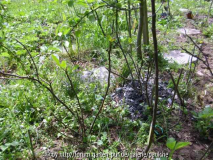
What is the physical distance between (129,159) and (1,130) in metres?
1.10

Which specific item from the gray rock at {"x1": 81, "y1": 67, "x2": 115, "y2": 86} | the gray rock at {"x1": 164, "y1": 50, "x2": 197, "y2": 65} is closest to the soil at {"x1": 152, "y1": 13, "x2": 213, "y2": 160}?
the gray rock at {"x1": 164, "y1": 50, "x2": 197, "y2": 65}

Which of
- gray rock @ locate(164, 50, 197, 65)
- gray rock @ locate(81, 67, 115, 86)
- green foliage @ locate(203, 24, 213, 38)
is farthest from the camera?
green foliage @ locate(203, 24, 213, 38)

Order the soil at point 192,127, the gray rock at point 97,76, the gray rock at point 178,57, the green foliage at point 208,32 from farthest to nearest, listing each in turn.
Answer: the green foliage at point 208,32 < the gray rock at point 178,57 < the gray rock at point 97,76 < the soil at point 192,127

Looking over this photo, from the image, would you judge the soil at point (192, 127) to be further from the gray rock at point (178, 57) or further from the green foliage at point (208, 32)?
the green foliage at point (208, 32)

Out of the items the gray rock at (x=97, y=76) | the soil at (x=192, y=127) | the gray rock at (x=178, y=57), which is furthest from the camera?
the gray rock at (x=178, y=57)

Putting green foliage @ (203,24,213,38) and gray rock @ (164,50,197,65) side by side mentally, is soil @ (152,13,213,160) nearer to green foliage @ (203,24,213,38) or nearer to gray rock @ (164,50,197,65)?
gray rock @ (164,50,197,65)

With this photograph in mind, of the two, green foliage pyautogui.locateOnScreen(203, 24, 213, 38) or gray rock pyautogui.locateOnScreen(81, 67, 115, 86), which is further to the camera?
green foliage pyautogui.locateOnScreen(203, 24, 213, 38)

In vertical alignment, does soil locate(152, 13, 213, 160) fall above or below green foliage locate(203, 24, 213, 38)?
below

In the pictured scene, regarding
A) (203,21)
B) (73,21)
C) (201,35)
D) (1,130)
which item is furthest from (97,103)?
(203,21)

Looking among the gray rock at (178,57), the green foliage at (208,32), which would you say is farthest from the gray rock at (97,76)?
the green foliage at (208,32)

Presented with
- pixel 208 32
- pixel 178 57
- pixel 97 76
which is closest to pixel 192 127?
pixel 97 76

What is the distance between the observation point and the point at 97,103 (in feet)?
7.43

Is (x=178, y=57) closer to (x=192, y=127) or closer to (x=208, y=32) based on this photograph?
(x=208, y=32)

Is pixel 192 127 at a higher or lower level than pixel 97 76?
lower
